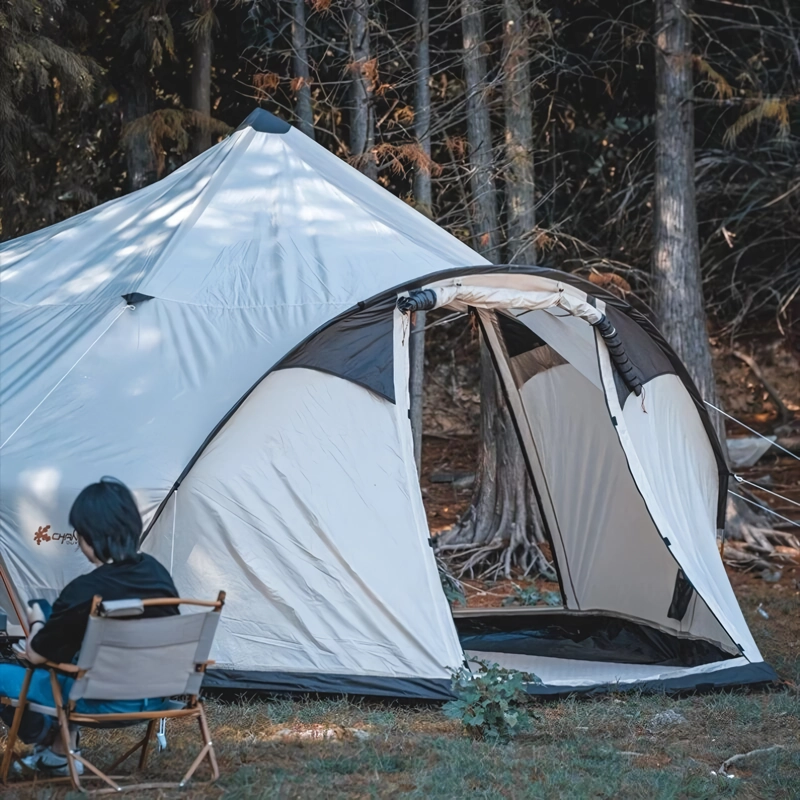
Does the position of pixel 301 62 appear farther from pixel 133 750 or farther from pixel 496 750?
pixel 133 750

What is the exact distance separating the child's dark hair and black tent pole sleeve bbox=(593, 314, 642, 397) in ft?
10.2

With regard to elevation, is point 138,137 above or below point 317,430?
above

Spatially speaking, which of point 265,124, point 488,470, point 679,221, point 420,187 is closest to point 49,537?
point 265,124

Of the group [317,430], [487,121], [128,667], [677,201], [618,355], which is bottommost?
[128,667]

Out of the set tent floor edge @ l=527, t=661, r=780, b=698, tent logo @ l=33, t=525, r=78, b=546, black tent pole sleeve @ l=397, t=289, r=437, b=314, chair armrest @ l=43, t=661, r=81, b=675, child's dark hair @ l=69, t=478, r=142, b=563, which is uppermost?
black tent pole sleeve @ l=397, t=289, r=437, b=314

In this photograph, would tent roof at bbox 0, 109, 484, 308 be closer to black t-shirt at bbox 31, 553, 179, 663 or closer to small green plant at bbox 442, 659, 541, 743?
small green plant at bbox 442, 659, 541, 743

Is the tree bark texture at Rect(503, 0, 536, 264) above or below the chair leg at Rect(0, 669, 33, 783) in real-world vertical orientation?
above

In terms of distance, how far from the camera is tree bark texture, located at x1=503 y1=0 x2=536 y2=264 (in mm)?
8852

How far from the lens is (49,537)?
5031 millimetres

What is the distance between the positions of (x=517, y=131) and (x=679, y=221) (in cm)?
156

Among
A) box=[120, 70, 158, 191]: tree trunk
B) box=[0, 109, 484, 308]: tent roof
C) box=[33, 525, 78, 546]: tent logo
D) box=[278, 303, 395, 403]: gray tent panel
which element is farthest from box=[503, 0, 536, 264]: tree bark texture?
box=[33, 525, 78, 546]: tent logo

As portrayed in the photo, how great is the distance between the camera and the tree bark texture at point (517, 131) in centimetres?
885

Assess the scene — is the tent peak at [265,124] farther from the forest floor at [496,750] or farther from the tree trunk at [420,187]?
the forest floor at [496,750]

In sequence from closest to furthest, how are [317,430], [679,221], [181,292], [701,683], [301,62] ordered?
1. [317,430]
2. [701,683]
3. [181,292]
4. [301,62]
5. [679,221]
